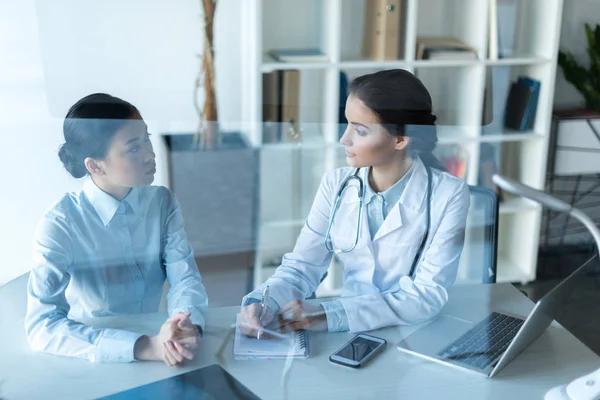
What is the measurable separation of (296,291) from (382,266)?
128mm

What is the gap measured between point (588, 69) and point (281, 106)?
459mm

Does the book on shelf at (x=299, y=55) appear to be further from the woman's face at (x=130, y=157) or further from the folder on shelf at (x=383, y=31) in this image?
the woman's face at (x=130, y=157)

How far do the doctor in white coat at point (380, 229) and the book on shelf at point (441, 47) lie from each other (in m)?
0.04

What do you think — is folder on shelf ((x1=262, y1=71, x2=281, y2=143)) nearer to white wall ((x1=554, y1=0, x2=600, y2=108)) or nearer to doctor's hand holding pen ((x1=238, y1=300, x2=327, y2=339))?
doctor's hand holding pen ((x1=238, y1=300, x2=327, y2=339))

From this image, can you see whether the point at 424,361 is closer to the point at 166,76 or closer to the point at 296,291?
the point at 296,291

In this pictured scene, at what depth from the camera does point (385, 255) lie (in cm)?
93

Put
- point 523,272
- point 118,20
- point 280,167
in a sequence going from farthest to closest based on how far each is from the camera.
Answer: point 523,272 < point 280,167 < point 118,20

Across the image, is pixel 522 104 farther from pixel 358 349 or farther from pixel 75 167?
pixel 75 167

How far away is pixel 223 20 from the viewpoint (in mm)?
828

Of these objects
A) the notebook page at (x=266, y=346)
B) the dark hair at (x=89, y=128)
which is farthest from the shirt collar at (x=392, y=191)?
the dark hair at (x=89, y=128)

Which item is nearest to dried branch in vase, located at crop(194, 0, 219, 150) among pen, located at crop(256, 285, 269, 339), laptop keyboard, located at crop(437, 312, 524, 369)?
pen, located at crop(256, 285, 269, 339)

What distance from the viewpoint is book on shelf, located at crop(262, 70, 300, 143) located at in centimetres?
87

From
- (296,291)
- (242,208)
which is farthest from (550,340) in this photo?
(242,208)

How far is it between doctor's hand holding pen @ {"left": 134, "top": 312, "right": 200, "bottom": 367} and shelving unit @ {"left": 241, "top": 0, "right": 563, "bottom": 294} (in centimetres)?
12
